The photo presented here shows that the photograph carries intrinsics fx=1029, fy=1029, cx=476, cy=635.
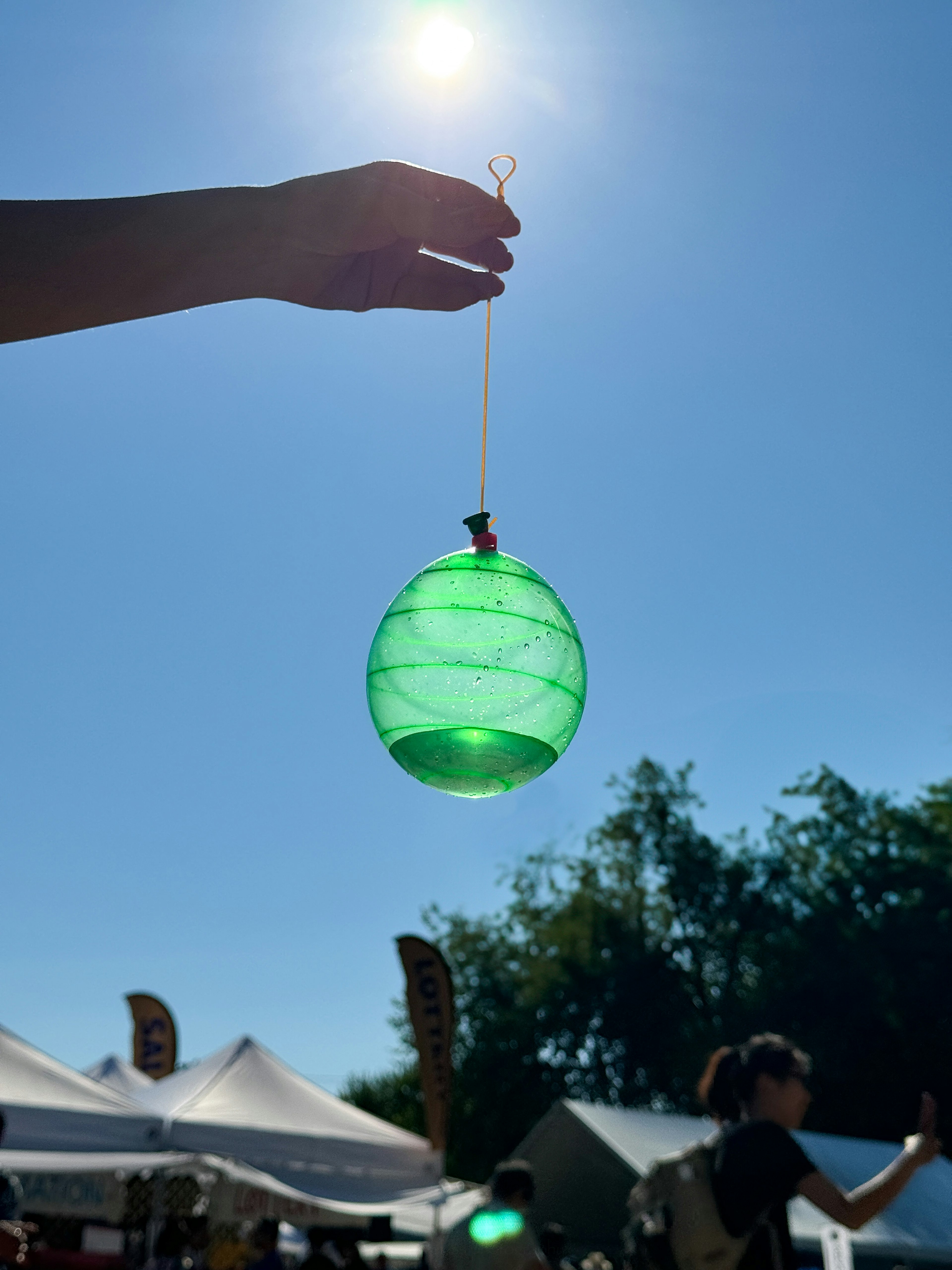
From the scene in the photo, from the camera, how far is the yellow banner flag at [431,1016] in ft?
37.1

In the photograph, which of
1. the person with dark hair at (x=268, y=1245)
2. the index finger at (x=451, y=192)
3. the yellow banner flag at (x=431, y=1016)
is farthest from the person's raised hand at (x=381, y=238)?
the yellow banner flag at (x=431, y=1016)

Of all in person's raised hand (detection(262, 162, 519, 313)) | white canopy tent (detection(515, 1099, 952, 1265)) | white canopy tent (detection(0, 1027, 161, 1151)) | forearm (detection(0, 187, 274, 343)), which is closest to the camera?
forearm (detection(0, 187, 274, 343))

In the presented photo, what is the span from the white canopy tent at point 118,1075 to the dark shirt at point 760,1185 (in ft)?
39.7

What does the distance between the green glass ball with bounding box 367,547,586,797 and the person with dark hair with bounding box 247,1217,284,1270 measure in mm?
7717

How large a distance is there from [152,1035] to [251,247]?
727 inches

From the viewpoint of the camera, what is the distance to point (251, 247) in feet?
5.51

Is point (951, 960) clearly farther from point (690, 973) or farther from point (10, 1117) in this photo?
point (10, 1117)

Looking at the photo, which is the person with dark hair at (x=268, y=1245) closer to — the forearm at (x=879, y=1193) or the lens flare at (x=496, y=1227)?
the lens flare at (x=496, y=1227)

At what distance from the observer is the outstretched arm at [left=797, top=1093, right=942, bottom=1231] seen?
282cm

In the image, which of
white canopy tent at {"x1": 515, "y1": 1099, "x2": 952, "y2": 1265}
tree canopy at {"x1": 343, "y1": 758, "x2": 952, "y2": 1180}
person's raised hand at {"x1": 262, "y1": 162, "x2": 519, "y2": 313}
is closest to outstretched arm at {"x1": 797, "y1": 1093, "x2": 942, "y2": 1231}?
person's raised hand at {"x1": 262, "y1": 162, "x2": 519, "y2": 313}

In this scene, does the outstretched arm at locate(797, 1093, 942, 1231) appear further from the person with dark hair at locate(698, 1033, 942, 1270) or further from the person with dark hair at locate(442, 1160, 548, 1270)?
the person with dark hair at locate(442, 1160, 548, 1270)

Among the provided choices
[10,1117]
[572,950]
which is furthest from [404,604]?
[572,950]

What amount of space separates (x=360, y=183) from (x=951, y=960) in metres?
29.7

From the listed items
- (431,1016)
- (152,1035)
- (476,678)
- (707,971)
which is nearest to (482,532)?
(476,678)
